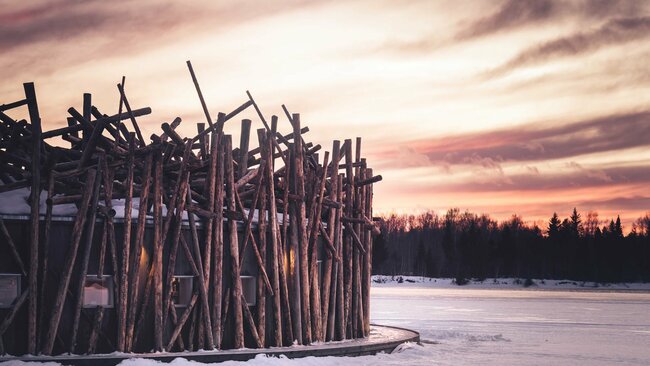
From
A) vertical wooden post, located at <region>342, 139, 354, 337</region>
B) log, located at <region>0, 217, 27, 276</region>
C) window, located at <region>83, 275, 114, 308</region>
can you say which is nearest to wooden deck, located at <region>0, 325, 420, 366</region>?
vertical wooden post, located at <region>342, 139, 354, 337</region>

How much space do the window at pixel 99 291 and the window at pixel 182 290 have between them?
155 cm

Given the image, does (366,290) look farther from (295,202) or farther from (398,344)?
(295,202)

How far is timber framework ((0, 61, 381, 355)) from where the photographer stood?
17969mm

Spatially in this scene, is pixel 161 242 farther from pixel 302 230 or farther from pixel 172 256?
pixel 302 230

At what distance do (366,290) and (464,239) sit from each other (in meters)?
133

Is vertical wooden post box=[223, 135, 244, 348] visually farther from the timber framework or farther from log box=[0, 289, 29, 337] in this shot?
log box=[0, 289, 29, 337]

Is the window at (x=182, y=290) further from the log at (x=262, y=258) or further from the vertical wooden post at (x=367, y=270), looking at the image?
the vertical wooden post at (x=367, y=270)

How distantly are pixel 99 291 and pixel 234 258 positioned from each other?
323 cm

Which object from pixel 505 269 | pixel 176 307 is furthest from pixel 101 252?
pixel 505 269

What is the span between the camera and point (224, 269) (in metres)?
19.9

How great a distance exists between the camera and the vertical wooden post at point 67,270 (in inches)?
693

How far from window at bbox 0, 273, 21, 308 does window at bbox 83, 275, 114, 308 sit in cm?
147

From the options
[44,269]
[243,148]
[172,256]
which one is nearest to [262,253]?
[172,256]

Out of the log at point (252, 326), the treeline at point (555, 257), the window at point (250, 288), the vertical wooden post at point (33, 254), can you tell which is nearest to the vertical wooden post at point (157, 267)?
the log at point (252, 326)
